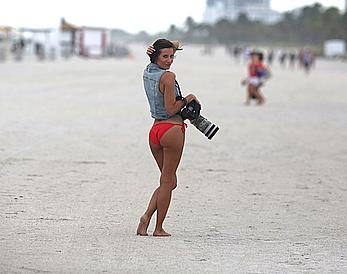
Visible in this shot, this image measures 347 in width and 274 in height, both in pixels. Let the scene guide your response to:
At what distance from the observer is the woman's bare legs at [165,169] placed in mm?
7953

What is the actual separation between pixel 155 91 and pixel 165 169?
0.67 m

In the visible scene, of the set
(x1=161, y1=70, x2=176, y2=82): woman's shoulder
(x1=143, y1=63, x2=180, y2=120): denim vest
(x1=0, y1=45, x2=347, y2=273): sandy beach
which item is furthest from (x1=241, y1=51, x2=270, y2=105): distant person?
(x1=161, y1=70, x2=176, y2=82): woman's shoulder

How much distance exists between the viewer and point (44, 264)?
6.94 metres

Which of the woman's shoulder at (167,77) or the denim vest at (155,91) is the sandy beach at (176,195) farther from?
the woman's shoulder at (167,77)

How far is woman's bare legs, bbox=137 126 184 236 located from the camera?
7.95m

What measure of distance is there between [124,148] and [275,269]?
9.24 meters

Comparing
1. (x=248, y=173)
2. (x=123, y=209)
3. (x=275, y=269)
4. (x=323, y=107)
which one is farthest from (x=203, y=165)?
(x=323, y=107)

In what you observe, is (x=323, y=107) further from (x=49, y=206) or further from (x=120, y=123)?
(x=49, y=206)

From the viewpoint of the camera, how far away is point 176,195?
1122 cm

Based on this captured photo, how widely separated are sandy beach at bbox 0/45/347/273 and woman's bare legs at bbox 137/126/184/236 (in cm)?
14

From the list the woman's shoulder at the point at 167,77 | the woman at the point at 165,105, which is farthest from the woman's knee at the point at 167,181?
the woman's shoulder at the point at 167,77

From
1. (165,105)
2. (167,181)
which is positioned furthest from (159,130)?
(167,181)

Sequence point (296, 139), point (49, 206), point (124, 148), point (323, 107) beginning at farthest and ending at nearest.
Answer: point (323, 107) → point (296, 139) → point (124, 148) → point (49, 206)

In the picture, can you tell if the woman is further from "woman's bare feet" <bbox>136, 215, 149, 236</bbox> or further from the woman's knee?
"woman's bare feet" <bbox>136, 215, 149, 236</bbox>
